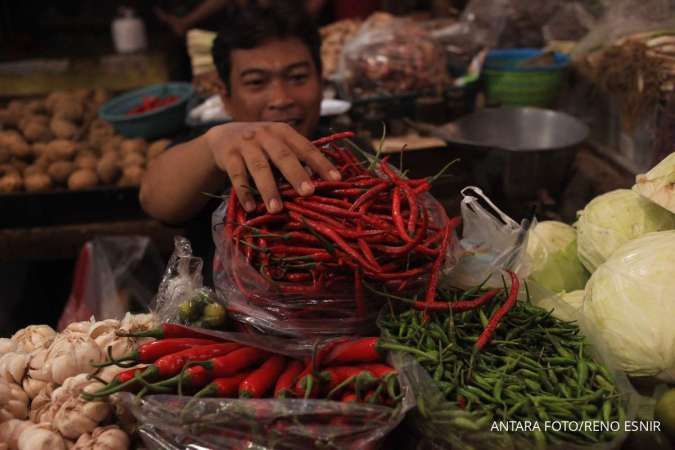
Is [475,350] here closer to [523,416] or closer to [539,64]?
[523,416]

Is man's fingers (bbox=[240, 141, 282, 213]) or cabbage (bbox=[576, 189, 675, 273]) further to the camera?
cabbage (bbox=[576, 189, 675, 273])

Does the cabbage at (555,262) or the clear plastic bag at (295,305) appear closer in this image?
the clear plastic bag at (295,305)

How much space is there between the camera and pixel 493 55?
15.2 feet

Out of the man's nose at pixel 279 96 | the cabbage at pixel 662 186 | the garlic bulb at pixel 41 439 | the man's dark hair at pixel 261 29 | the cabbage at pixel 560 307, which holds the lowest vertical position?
the garlic bulb at pixel 41 439

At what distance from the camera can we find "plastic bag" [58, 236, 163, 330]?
130 inches

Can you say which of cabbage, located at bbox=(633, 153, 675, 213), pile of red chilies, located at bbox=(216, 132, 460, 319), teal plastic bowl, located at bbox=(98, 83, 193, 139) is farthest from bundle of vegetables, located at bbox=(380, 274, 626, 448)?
teal plastic bowl, located at bbox=(98, 83, 193, 139)

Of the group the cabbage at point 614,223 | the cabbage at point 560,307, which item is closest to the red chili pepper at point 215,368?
the cabbage at point 560,307

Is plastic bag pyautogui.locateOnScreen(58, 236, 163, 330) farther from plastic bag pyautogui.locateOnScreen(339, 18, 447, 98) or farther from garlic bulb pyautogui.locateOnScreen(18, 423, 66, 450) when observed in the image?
garlic bulb pyautogui.locateOnScreen(18, 423, 66, 450)

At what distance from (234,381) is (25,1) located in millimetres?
9360

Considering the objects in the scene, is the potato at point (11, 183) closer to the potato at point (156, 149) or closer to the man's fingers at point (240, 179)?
the potato at point (156, 149)

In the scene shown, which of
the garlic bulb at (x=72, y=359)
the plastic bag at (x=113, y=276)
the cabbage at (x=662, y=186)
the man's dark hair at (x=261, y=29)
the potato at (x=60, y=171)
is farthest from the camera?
the potato at (x=60, y=171)

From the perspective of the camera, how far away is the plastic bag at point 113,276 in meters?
3.30

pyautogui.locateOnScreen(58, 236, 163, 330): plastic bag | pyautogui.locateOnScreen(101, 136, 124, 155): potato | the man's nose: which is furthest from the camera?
pyautogui.locateOnScreen(101, 136, 124, 155): potato

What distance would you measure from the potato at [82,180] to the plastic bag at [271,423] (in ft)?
8.92
